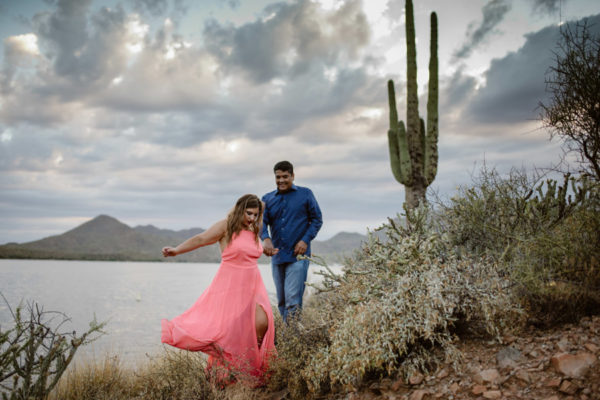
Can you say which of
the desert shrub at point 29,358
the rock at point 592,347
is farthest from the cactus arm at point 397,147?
the desert shrub at point 29,358

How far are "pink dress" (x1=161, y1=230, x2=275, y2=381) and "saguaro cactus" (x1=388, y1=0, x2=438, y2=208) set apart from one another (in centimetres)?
850

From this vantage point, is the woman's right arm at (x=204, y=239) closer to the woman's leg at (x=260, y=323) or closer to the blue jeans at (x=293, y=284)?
the woman's leg at (x=260, y=323)

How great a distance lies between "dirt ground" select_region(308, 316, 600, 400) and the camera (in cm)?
241

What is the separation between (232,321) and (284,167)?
2358mm

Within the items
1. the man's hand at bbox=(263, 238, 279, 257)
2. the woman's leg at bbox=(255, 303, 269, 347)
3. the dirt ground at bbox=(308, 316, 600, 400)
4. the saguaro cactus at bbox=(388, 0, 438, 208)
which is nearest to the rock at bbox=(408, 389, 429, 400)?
the dirt ground at bbox=(308, 316, 600, 400)

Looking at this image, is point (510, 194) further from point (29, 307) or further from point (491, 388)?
point (29, 307)

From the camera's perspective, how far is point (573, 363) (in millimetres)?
2484

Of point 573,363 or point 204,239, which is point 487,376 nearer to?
point 573,363

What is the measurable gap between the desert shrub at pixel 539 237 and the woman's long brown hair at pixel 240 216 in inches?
88.3

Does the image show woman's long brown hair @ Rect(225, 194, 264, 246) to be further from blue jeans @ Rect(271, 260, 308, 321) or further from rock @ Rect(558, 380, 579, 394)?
rock @ Rect(558, 380, 579, 394)

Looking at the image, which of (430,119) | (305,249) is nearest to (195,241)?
(305,249)

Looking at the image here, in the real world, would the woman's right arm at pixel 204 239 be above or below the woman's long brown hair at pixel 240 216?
below

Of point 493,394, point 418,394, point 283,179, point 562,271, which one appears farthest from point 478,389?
point 283,179

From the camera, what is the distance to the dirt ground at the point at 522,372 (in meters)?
2.41
